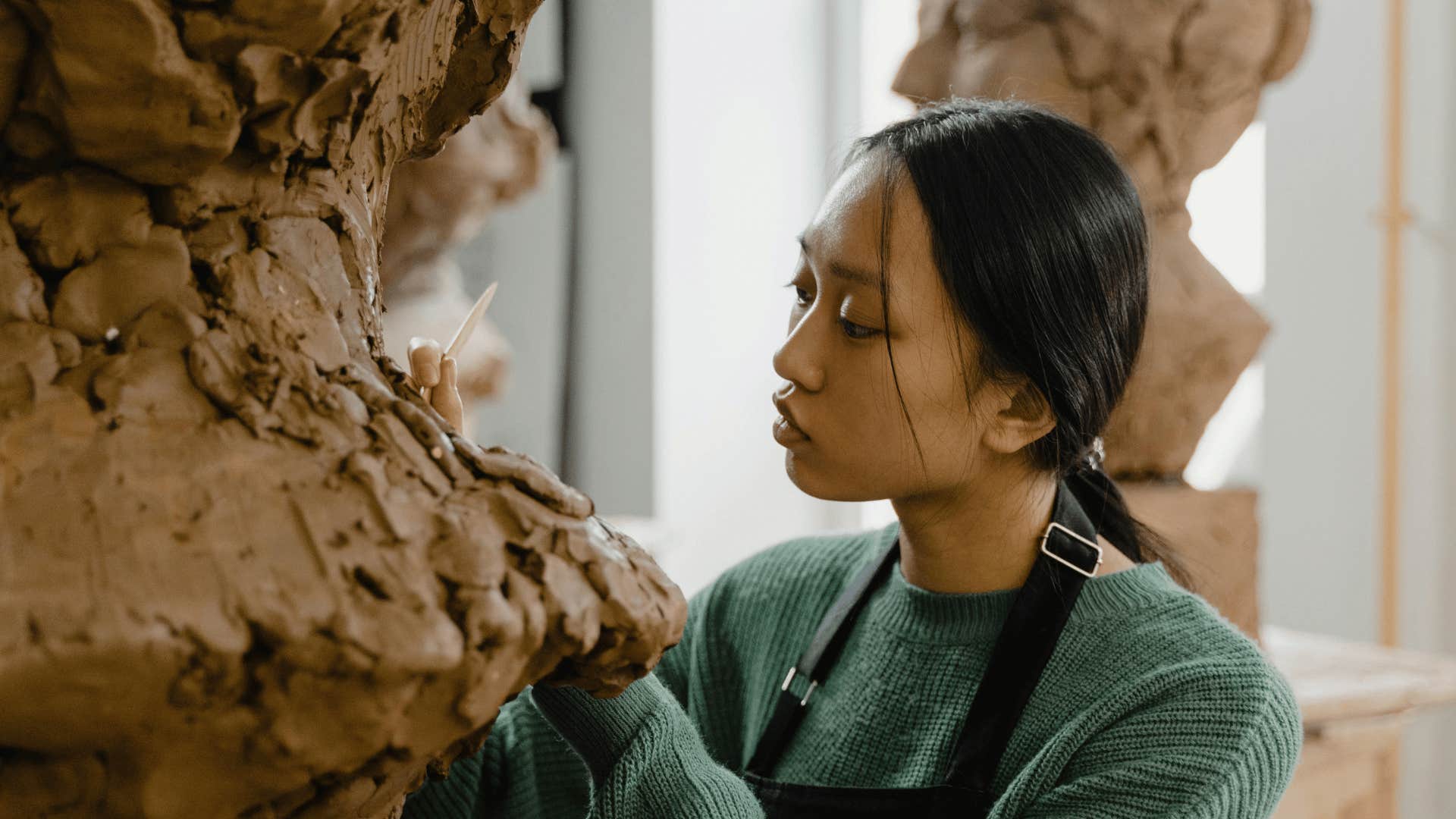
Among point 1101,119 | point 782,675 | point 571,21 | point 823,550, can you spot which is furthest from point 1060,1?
point 571,21

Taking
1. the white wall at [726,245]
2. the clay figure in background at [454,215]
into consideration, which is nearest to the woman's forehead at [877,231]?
the clay figure in background at [454,215]

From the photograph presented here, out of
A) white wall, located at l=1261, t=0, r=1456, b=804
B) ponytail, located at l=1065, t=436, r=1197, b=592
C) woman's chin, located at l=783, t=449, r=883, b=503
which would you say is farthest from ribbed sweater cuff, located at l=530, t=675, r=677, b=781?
white wall, located at l=1261, t=0, r=1456, b=804

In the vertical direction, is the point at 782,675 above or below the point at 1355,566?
above

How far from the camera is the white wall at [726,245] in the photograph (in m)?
2.99

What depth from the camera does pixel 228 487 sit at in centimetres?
48

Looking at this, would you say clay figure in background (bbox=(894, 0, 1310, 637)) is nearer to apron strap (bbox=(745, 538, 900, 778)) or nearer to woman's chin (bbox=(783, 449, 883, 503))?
apron strap (bbox=(745, 538, 900, 778))

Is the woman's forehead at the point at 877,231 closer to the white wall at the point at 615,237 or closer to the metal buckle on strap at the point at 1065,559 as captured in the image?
the metal buckle on strap at the point at 1065,559

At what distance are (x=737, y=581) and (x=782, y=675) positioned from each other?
0.10 m

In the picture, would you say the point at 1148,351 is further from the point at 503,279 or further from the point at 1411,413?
the point at 503,279

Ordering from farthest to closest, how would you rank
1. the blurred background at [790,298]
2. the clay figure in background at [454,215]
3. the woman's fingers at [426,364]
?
the blurred background at [790,298] < the clay figure in background at [454,215] < the woman's fingers at [426,364]

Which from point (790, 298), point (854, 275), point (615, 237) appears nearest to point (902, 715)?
point (854, 275)

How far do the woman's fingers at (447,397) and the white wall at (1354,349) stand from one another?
2180 millimetres

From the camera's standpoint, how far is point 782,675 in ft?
3.34

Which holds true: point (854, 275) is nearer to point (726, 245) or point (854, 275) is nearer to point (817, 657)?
point (817, 657)
